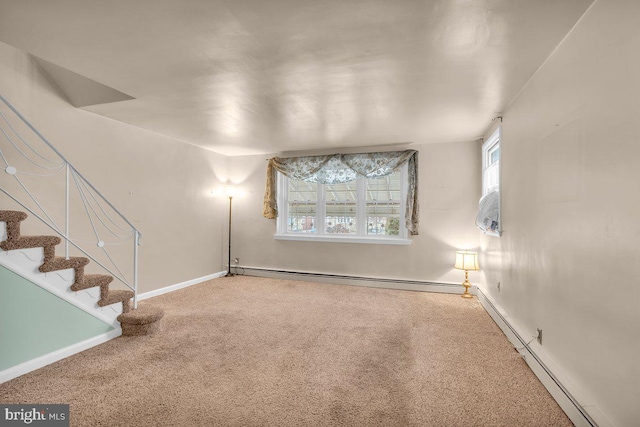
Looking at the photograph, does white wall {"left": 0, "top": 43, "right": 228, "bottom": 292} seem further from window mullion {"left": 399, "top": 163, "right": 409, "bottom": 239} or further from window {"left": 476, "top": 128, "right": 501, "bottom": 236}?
window {"left": 476, "top": 128, "right": 501, "bottom": 236}

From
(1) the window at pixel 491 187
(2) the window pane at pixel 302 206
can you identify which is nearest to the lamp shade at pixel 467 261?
(1) the window at pixel 491 187

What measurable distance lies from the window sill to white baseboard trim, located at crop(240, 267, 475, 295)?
23.4 inches

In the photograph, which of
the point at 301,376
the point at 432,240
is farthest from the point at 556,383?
the point at 432,240

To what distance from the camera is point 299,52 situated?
89.3 inches

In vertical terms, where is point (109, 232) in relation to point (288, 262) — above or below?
above

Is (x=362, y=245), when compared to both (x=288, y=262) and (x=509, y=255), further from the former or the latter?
(x=509, y=255)

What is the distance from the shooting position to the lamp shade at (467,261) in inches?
180

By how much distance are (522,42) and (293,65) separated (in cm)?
160

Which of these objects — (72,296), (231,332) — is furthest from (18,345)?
(231,332)

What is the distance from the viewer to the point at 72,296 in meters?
2.65

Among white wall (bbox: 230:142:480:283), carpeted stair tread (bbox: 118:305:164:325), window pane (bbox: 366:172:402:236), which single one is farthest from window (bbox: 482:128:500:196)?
carpeted stair tread (bbox: 118:305:164:325)

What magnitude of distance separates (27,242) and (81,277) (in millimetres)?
501

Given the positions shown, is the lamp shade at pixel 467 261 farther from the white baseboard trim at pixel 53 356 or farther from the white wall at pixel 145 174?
the white baseboard trim at pixel 53 356

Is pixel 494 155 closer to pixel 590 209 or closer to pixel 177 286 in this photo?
pixel 590 209
